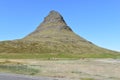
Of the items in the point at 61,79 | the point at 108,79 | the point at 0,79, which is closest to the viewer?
the point at 0,79

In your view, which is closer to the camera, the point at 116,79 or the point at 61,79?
the point at 61,79

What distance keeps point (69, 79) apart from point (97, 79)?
3834 millimetres

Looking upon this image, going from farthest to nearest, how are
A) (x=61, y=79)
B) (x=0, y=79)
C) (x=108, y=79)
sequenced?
(x=108, y=79) → (x=61, y=79) → (x=0, y=79)

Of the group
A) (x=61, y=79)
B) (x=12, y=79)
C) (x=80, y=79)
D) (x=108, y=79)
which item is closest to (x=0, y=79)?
(x=12, y=79)

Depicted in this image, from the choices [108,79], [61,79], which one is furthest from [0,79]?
[108,79]

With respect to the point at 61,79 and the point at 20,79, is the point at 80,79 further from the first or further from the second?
the point at 20,79

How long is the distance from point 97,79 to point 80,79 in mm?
2233

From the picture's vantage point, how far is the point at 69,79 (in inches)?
1767

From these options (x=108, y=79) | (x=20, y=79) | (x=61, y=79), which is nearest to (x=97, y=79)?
(x=108, y=79)

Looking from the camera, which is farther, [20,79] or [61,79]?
[61,79]

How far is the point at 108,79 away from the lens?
4712 centimetres

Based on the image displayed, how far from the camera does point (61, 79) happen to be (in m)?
44.1

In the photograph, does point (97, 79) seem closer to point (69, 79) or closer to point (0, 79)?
point (69, 79)

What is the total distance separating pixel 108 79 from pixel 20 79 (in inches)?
455
